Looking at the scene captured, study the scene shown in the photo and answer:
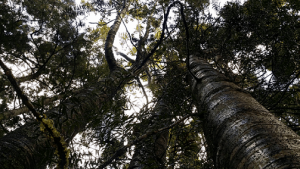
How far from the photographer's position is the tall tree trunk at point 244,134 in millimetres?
878

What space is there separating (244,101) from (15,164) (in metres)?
2.19

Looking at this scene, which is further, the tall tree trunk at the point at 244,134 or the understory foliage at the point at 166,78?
the understory foliage at the point at 166,78

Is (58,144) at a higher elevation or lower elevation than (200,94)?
lower

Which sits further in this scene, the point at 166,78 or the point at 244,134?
the point at 166,78

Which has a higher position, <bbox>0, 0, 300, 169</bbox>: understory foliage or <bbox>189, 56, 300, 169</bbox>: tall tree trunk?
<bbox>0, 0, 300, 169</bbox>: understory foliage

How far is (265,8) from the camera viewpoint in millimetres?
3211

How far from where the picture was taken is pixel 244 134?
1.09 m

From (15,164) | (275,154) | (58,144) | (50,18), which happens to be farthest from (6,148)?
(50,18)

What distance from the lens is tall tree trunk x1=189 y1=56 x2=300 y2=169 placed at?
88cm

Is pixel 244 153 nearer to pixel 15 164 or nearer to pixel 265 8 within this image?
pixel 15 164

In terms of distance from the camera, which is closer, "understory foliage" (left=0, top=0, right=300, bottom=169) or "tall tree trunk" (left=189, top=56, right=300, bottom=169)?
"tall tree trunk" (left=189, top=56, right=300, bottom=169)

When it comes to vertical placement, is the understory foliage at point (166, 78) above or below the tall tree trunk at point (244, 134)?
above

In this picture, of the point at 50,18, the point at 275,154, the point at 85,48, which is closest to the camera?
the point at 275,154

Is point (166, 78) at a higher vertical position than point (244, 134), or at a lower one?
higher
